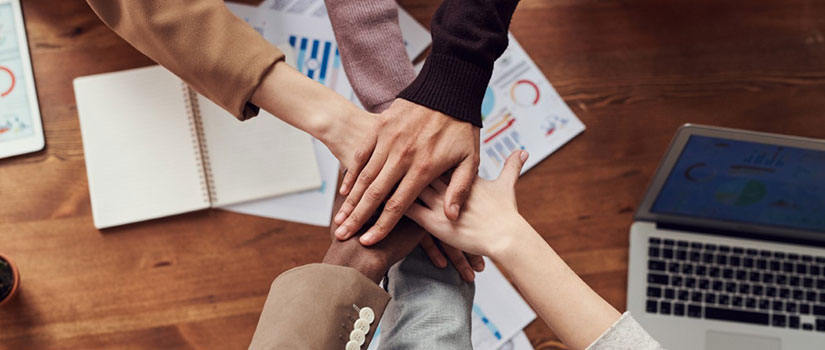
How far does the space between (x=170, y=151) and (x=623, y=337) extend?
0.74 m

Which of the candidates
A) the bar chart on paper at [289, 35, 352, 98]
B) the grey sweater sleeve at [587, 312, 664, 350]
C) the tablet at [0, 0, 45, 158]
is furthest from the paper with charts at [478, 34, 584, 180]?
the tablet at [0, 0, 45, 158]

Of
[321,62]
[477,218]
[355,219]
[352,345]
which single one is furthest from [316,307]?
[321,62]

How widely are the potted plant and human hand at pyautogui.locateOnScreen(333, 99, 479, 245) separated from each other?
51cm

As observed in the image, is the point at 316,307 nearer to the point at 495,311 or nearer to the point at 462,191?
the point at 462,191

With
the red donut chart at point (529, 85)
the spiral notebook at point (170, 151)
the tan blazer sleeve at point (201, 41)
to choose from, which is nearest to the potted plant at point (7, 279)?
the spiral notebook at point (170, 151)

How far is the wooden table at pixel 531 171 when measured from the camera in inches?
42.0

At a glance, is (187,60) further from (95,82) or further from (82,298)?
(82,298)

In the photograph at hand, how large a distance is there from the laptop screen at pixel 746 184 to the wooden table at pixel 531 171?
15 cm

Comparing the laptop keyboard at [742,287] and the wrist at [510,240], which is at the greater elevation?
the wrist at [510,240]

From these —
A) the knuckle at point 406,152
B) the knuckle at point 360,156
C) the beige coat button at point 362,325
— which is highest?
the knuckle at point 406,152

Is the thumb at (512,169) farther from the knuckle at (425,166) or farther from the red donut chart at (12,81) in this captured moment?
the red donut chart at (12,81)

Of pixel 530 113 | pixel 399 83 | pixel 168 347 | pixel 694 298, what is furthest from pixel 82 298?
pixel 694 298

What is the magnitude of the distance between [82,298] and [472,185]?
63cm

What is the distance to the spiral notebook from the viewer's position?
3.54 ft
